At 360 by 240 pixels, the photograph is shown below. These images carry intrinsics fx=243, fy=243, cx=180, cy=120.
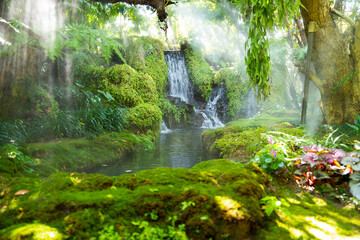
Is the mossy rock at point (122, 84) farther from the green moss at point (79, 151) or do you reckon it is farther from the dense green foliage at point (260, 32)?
the dense green foliage at point (260, 32)

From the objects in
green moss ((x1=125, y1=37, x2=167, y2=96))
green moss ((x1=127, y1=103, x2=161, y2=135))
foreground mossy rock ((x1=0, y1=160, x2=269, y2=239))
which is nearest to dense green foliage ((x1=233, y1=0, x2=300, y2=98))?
foreground mossy rock ((x1=0, y1=160, x2=269, y2=239))

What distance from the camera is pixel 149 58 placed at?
41.4 ft

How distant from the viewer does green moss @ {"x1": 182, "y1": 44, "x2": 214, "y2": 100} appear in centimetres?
1422

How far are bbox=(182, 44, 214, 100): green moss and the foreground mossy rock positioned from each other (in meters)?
12.5

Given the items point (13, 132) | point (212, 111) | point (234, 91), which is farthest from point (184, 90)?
point (13, 132)

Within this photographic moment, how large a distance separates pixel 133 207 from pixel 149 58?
1167 centimetres

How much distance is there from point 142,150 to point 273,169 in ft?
12.6

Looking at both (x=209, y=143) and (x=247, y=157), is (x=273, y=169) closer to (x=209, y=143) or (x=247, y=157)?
(x=247, y=157)

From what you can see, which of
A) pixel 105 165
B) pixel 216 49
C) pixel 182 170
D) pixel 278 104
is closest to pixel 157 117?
pixel 105 165

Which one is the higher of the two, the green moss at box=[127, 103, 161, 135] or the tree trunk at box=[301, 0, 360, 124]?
the tree trunk at box=[301, 0, 360, 124]

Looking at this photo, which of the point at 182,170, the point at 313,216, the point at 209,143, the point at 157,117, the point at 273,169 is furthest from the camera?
the point at 157,117

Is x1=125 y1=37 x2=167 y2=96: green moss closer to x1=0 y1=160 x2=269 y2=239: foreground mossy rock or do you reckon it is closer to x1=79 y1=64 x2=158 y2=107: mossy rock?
x1=79 y1=64 x2=158 y2=107: mossy rock

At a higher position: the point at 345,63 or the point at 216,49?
the point at 216,49

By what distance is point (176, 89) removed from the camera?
1380cm
